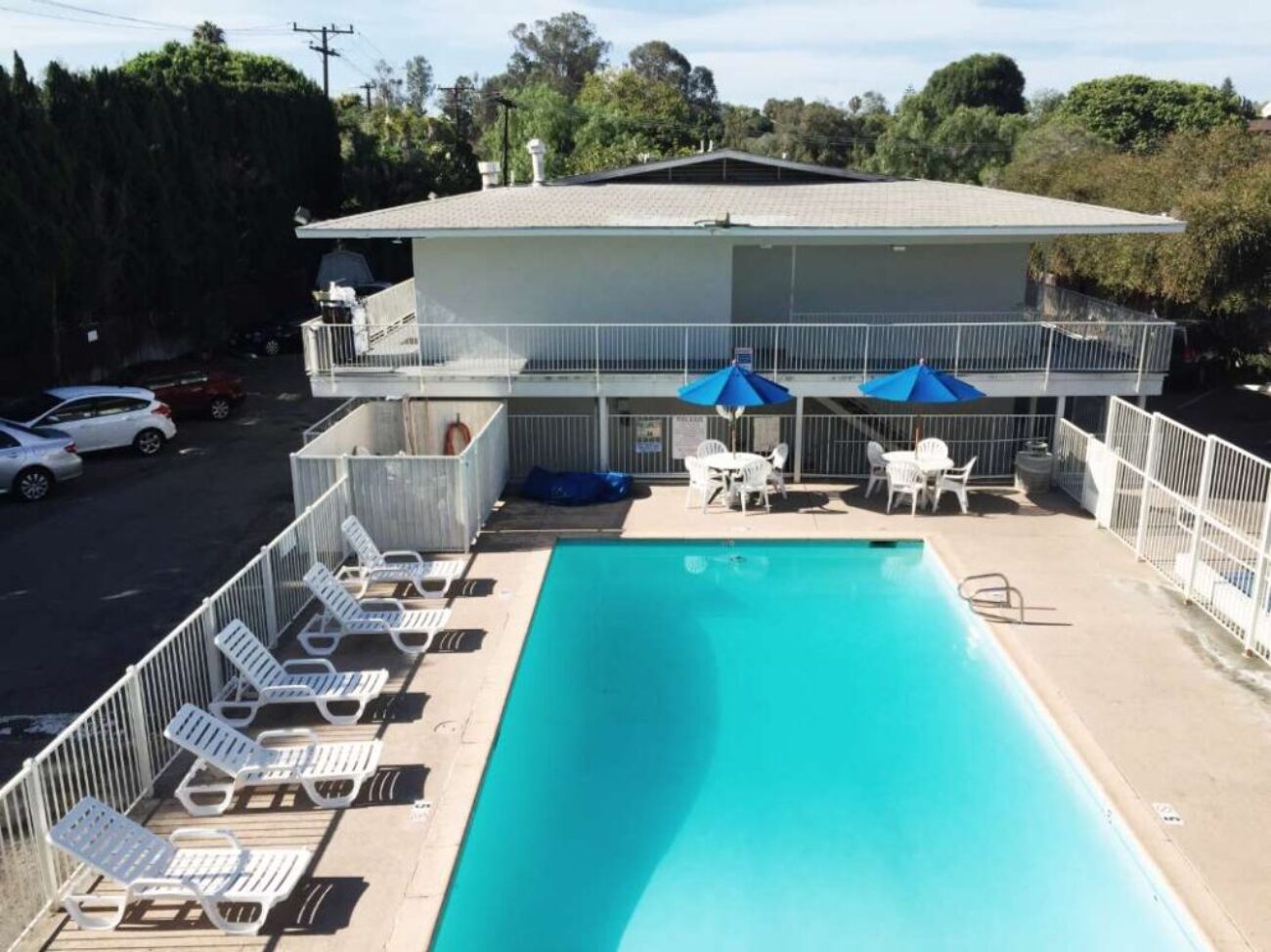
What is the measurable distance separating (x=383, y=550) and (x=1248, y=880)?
12459 mm

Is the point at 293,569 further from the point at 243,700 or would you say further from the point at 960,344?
the point at 960,344

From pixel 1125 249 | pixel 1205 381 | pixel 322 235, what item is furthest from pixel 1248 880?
pixel 1205 381

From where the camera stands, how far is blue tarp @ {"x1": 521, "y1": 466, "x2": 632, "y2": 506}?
65.0 ft

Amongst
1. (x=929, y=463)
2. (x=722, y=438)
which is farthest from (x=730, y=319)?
(x=929, y=463)

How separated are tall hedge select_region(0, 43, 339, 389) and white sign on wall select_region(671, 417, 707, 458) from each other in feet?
59.3

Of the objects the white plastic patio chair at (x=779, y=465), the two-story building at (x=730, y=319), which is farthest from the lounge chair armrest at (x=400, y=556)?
the white plastic patio chair at (x=779, y=465)

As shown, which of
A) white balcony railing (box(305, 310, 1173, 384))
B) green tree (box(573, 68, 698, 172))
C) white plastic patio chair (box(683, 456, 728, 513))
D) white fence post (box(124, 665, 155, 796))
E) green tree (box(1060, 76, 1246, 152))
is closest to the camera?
white fence post (box(124, 665, 155, 796))

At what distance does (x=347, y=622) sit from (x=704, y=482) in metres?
8.17

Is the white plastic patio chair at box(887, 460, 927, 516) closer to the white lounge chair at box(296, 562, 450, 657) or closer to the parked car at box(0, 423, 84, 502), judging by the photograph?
the white lounge chair at box(296, 562, 450, 657)

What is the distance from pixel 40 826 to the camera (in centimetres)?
788

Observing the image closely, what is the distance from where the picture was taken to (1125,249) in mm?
26062

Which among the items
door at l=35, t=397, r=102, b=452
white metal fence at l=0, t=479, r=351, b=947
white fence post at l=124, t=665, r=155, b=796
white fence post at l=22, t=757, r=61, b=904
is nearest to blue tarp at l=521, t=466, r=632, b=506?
white metal fence at l=0, t=479, r=351, b=947

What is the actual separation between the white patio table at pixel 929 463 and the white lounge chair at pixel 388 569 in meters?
8.53

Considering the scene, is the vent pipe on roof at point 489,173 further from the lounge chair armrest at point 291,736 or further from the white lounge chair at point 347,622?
the lounge chair armrest at point 291,736
